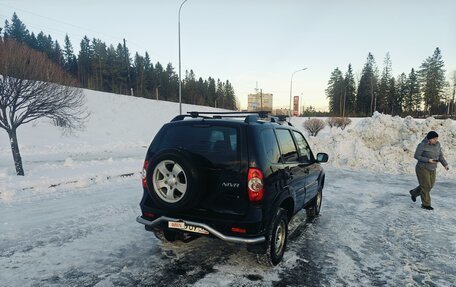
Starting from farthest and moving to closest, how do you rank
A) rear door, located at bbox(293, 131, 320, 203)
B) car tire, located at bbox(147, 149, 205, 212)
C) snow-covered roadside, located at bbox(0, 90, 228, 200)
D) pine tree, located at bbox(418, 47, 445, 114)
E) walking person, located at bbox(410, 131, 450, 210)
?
1. pine tree, located at bbox(418, 47, 445, 114)
2. snow-covered roadside, located at bbox(0, 90, 228, 200)
3. walking person, located at bbox(410, 131, 450, 210)
4. rear door, located at bbox(293, 131, 320, 203)
5. car tire, located at bbox(147, 149, 205, 212)

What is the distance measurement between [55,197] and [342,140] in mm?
13277

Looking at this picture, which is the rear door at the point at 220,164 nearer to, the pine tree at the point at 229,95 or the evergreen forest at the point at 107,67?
the evergreen forest at the point at 107,67

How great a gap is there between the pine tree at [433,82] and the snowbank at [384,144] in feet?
208

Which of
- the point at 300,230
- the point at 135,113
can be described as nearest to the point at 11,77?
the point at 300,230

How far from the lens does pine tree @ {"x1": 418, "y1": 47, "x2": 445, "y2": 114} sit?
220ft

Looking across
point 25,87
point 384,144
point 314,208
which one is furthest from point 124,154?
point 384,144

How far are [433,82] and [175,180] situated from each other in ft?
262

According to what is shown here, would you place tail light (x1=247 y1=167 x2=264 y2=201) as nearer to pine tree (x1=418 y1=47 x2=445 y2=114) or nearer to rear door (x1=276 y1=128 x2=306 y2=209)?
rear door (x1=276 y1=128 x2=306 y2=209)

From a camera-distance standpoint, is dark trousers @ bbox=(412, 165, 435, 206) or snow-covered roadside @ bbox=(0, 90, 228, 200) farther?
snow-covered roadside @ bbox=(0, 90, 228, 200)

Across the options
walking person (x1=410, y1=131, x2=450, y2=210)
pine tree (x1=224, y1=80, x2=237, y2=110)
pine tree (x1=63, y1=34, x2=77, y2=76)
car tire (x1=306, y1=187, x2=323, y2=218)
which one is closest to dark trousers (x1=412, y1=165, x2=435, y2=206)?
walking person (x1=410, y1=131, x2=450, y2=210)

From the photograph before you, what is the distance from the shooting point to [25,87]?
34.4ft

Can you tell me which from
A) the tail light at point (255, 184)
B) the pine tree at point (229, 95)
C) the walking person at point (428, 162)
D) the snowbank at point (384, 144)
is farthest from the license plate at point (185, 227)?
the pine tree at point (229, 95)

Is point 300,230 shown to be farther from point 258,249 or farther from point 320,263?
point 258,249

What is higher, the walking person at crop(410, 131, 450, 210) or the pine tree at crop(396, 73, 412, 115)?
the pine tree at crop(396, 73, 412, 115)
